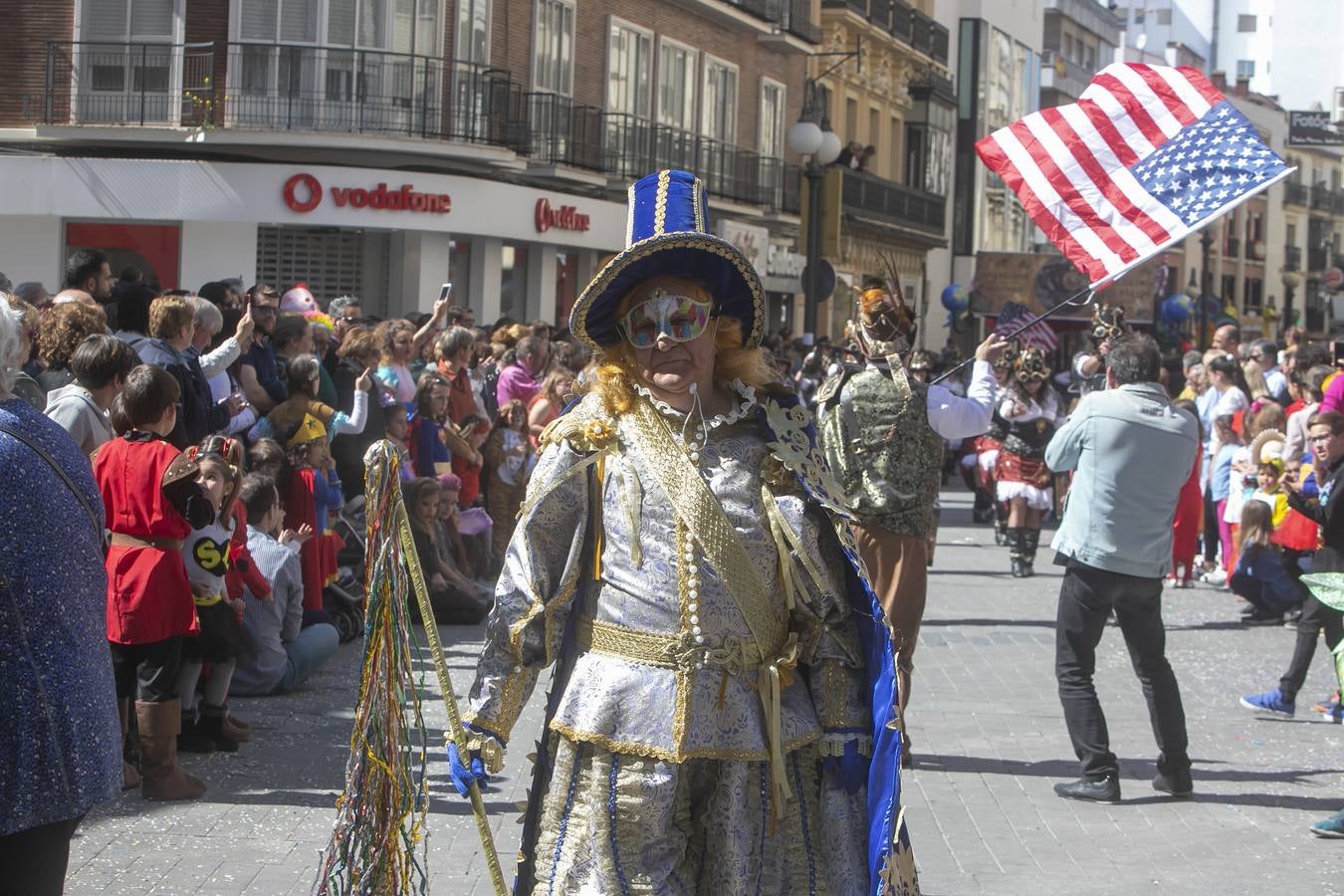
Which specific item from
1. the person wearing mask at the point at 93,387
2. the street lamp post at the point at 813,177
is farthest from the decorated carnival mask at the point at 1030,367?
the person wearing mask at the point at 93,387

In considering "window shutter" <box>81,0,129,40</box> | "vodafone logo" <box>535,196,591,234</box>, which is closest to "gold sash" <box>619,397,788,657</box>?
"window shutter" <box>81,0,129,40</box>

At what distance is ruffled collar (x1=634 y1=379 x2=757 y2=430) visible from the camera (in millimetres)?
4738

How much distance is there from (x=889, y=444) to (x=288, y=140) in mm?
18191

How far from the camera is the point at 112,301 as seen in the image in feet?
37.9

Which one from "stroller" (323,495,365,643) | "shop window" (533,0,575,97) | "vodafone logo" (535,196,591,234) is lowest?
"stroller" (323,495,365,643)

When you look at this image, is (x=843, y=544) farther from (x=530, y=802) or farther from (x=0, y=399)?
(x=0, y=399)

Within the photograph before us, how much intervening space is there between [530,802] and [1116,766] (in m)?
4.18

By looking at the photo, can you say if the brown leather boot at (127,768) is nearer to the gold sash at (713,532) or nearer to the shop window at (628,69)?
the gold sash at (713,532)

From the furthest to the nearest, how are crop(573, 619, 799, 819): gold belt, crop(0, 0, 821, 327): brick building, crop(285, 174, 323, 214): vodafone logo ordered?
crop(285, 174, 323, 214): vodafone logo, crop(0, 0, 821, 327): brick building, crop(573, 619, 799, 819): gold belt

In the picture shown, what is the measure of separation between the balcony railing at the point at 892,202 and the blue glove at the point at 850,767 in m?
35.9

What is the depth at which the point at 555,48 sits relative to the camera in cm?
3002

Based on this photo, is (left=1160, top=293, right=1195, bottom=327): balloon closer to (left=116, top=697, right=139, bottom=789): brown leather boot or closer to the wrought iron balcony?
the wrought iron balcony

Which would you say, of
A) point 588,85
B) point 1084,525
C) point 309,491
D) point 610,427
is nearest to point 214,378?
point 309,491

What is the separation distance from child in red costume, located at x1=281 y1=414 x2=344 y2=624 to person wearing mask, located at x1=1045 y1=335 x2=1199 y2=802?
418 cm
